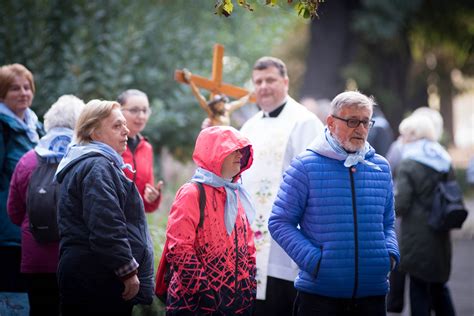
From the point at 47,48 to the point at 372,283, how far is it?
7951mm

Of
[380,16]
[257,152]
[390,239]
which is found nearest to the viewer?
[390,239]

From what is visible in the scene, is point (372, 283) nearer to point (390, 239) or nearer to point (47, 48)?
point (390, 239)

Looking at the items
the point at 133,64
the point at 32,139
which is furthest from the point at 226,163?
the point at 133,64

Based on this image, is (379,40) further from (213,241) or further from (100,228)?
(100,228)

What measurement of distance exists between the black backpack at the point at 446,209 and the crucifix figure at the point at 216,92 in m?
1.89

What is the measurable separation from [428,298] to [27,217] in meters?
3.72

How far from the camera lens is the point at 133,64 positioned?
1197cm

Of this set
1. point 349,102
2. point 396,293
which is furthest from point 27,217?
point 396,293

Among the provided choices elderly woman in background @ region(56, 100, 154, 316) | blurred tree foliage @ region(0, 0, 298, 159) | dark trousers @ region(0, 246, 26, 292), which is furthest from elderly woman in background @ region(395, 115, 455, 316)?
blurred tree foliage @ region(0, 0, 298, 159)

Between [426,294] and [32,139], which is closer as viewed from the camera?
[32,139]

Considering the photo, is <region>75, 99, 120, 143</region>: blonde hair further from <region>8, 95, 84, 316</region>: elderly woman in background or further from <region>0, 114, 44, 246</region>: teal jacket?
<region>0, 114, 44, 246</region>: teal jacket

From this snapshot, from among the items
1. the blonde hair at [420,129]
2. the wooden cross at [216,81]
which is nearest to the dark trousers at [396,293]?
the blonde hair at [420,129]

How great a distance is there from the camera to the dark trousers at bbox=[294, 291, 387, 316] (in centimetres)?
479

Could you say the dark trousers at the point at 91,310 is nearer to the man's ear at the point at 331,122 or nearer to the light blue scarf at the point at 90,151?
the light blue scarf at the point at 90,151
